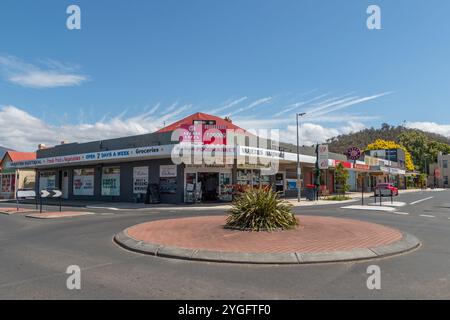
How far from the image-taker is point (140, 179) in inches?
1128

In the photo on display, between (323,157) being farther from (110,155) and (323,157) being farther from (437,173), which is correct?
(437,173)

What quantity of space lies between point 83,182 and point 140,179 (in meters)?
8.11

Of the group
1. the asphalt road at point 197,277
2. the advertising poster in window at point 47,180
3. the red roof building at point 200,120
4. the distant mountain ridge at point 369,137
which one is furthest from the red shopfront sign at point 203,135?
the distant mountain ridge at point 369,137

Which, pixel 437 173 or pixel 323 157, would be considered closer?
pixel 323 157

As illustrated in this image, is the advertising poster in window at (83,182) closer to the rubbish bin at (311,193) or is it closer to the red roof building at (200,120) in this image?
the red roof building at (200,120)

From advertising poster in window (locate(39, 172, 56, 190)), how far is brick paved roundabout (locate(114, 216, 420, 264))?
29.2 m

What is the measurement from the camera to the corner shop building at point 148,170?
26469 mm

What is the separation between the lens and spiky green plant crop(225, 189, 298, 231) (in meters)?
11.2

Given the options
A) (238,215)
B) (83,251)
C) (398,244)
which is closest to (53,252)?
(83,251)

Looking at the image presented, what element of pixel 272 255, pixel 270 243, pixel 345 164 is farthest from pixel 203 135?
pixel 345 164

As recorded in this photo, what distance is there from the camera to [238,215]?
1159cm

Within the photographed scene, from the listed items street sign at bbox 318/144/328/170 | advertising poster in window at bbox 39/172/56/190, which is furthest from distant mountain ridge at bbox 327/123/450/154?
advertising poster in window at bbox 39/172/56/190

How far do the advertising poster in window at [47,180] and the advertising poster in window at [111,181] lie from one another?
28.9 ft
